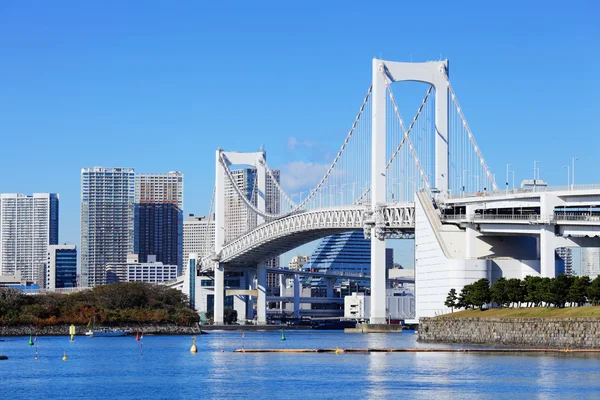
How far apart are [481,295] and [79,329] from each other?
1661 inches

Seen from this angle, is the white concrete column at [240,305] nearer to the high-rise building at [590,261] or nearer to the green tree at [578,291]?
the high-rise building at [590,261]

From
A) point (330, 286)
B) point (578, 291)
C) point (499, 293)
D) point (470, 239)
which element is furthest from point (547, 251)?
point (330, 286)

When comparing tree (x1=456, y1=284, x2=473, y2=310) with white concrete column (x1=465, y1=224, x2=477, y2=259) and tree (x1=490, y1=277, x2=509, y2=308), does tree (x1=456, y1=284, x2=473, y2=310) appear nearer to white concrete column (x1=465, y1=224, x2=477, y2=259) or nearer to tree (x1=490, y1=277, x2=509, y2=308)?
tree (x1=490, y1=277, x2=509, y2=308)

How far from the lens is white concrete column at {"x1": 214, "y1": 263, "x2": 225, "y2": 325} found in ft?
402

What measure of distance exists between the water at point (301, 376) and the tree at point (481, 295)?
3.77m

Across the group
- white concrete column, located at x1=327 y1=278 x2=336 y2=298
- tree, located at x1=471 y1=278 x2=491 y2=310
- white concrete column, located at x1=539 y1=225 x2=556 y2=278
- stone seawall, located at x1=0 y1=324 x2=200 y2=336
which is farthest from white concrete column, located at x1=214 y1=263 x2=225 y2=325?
white concrete column, located at x1=539 y1=225 x2=556 y2=278

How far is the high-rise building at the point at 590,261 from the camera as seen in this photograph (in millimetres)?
143700

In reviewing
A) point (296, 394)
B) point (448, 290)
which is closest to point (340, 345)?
point (448, 290)

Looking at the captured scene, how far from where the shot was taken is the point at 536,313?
194 feet

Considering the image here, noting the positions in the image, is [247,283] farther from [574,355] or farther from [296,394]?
[296,394]

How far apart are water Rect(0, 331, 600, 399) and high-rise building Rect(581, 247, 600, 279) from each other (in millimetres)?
82494

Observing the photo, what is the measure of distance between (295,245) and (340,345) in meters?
35.3

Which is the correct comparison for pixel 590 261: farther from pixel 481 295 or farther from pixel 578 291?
pixel 578 291

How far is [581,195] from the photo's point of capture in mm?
65188
